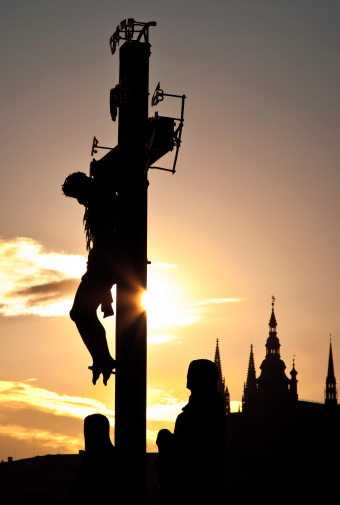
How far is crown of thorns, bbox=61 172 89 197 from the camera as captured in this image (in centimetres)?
1064

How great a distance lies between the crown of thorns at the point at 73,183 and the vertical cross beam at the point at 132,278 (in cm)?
42

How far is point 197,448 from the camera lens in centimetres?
849

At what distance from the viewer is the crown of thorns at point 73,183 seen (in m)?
10.6

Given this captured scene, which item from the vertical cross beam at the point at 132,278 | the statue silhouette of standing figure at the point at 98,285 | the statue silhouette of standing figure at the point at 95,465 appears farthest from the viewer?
the statue silhouette of standing figure at the point at 98,285

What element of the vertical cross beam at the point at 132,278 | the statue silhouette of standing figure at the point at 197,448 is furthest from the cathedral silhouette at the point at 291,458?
the statue silhouette of standing figure at the point at 197,448

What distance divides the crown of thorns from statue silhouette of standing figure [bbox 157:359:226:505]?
2835 millimetres

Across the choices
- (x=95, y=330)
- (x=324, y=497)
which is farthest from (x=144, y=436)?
(x=324, y=497)

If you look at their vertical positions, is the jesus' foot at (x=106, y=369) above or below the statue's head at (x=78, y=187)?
below

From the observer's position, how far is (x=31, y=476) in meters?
175

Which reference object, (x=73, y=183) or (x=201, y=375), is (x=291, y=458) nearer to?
(x=73, y=183)

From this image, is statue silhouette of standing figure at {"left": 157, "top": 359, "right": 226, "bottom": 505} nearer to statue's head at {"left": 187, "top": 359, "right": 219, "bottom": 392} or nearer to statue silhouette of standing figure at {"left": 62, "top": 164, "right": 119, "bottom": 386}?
statue's head at {"left": 187, "top": 359, "right": 219, "bottom": 392}

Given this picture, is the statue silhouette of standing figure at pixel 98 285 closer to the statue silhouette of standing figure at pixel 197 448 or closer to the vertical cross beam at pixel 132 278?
the vertical cross beam at pixel 132 278

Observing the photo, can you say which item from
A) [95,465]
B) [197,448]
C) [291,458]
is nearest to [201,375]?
[197,448]

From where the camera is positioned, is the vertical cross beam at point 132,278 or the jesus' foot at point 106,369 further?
the jesus' foot at point 106,369
